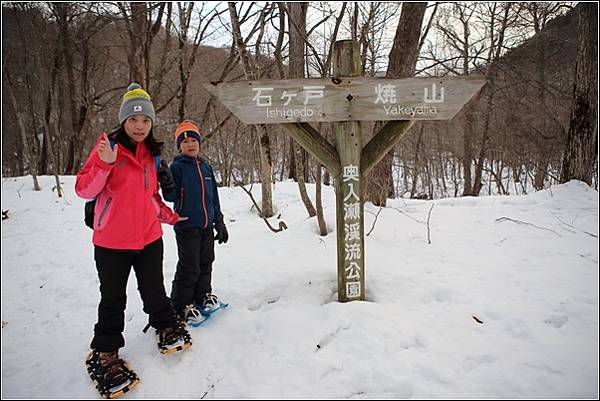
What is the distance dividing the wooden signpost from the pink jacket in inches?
30.4

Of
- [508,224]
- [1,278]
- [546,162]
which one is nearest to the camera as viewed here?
[1,278]

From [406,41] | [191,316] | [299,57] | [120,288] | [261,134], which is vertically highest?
[406,41]

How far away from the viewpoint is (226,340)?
2367mm

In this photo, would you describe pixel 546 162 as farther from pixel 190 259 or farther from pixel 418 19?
pixel 190 259

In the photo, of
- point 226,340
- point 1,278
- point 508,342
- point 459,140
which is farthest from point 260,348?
point 459,140

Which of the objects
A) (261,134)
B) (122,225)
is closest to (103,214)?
(122,225)

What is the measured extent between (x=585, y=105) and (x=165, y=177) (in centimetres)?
678

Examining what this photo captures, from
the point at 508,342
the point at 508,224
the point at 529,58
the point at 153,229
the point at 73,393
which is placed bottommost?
the point at 73,393

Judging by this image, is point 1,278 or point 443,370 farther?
point 1,278

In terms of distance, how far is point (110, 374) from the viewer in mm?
1993

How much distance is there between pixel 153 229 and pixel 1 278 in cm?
322

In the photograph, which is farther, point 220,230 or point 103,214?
point 220,230

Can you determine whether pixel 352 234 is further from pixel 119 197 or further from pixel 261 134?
pixel 261 134

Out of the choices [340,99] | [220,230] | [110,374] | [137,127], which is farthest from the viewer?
[220,230]
